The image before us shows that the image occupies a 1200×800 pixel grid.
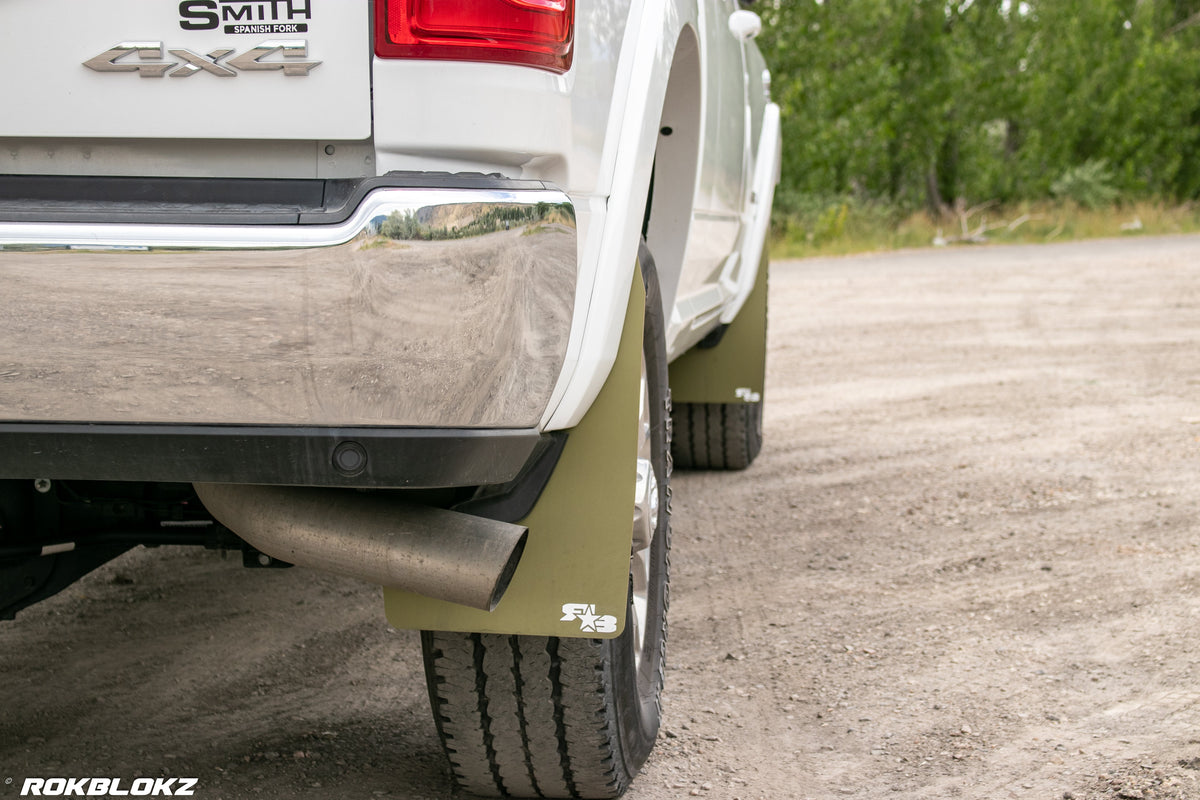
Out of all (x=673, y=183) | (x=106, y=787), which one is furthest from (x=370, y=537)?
(x=673, y=183)

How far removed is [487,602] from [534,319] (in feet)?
1.45

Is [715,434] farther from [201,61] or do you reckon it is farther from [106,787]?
[201,61]

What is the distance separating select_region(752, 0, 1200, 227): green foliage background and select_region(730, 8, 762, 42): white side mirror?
17513mm

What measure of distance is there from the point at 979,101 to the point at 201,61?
25.0 meters

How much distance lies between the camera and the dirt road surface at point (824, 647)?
2391mm

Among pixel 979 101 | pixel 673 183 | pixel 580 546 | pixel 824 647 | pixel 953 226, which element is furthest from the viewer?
pixel 979 101

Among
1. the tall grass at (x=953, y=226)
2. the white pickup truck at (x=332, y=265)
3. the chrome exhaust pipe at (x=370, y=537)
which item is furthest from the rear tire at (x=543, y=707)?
the tall grass at (x=953, y=226)

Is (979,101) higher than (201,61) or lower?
lower

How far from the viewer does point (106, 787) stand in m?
2.30

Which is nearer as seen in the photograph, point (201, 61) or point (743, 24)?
point (201, 61)

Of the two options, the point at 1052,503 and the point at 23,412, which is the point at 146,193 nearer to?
the point at 23,412

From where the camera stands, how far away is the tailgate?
1502 mm

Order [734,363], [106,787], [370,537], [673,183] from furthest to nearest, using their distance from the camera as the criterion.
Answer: [734,363] < [673,183] < [106,787] < [370,537]

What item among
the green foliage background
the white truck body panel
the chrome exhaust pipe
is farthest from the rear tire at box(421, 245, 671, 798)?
the green foliage background
